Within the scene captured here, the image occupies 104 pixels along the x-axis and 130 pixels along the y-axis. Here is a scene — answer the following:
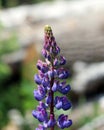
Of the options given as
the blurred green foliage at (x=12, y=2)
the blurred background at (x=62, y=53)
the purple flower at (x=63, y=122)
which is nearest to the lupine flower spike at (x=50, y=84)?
the purple flower at (x=63, y=122)

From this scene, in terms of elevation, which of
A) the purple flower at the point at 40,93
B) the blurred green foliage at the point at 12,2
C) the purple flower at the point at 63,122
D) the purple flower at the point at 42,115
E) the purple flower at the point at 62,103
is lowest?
the blurred green foliage at the point at 12,2

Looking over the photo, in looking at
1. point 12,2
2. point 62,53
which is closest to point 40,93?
point 62,53

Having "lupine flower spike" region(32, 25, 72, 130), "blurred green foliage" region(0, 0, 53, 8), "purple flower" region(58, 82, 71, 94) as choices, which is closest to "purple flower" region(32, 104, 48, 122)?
"lupine flower spike" region(32, 25, 72, 130)

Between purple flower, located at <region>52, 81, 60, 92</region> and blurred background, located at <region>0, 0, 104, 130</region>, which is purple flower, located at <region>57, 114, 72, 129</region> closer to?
purple flower, located at <region>52, 81, 60, 92</region>

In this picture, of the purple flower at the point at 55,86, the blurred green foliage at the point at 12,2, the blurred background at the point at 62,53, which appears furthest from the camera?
the blurred green foliage at the point at 12,2

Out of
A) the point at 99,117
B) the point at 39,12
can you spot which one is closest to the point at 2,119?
the point at 99,117

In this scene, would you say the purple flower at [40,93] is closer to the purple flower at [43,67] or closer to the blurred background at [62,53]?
the purple flower at [43,67]
